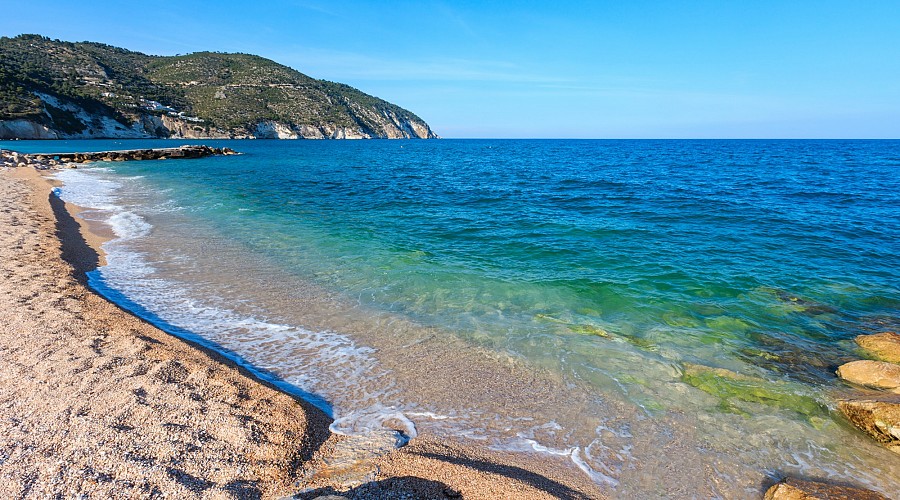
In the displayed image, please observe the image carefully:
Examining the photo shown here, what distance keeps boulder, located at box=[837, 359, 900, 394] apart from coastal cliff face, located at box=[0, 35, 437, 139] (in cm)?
12389

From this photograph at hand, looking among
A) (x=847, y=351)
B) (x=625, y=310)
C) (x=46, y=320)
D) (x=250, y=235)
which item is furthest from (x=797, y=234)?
(x=46, y=320)

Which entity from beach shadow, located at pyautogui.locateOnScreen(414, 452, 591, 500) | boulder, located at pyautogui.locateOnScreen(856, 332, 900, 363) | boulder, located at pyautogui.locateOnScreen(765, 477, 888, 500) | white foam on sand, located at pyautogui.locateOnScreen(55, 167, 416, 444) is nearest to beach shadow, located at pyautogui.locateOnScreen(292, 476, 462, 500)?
beach shadow, located at pyautogui.locateOnScreen(414, 452, 591, 500)

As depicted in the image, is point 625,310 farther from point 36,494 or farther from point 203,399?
point 36,494

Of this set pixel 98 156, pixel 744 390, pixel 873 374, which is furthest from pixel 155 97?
pixel 873 374

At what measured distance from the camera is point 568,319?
929cm

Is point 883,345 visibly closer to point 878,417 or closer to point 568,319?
point 878,417

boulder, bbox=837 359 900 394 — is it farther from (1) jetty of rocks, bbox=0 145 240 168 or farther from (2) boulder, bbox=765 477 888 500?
(1) jetty of rocks, bbox=0 145 240 168

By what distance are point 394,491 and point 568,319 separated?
242 inches

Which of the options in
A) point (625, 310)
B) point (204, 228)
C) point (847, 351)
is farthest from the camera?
point (204, 228)

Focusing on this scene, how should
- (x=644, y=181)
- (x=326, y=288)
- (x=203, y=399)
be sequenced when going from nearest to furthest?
(x=203, y=399)
(x=326, y=288)
(x=644, y=181)

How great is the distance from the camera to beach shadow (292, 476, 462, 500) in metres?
4.00

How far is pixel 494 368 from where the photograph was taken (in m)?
7.22

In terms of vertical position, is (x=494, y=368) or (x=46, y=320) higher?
(x=46, y=320)

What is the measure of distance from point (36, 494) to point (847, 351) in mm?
11847
